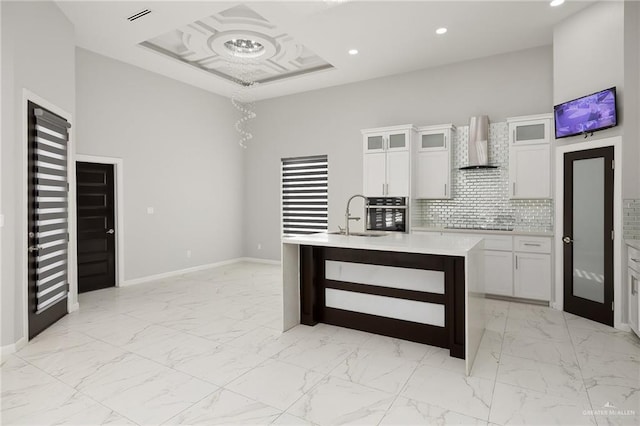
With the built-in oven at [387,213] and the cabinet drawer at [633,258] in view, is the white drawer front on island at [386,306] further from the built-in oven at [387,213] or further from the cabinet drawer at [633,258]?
the built-in oven at [387,213]

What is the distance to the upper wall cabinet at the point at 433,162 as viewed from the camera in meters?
5.59

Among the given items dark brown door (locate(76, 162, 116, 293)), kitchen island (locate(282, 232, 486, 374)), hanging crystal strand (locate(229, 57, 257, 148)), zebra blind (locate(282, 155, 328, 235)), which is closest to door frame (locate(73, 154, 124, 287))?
dark brown door (locate(76, 162, 116, 293))

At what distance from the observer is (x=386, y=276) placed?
3.56m

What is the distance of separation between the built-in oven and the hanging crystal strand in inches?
114

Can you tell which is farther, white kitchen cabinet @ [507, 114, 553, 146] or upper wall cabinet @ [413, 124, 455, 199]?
upper wall cabinet @ [413, 124, 455, 199]

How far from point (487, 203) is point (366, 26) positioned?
322 centimetres

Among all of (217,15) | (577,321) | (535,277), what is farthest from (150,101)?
(577,321)

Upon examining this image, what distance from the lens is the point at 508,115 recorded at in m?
5.43

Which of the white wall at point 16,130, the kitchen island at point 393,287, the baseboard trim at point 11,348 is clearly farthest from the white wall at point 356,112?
the baseboard trim at point 11,348

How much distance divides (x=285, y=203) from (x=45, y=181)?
15.3ft

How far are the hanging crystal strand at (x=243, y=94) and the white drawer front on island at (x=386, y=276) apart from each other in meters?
4.05

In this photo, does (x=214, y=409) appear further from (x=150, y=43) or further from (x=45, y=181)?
(x=150, y=43)

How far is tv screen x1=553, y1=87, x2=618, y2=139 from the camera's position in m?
3.90

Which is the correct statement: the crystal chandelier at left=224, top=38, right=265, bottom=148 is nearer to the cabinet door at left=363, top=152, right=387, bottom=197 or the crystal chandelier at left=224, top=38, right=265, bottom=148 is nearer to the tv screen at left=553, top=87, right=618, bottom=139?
the cabinet door at left=363, top=152, right=387, bottom=197
